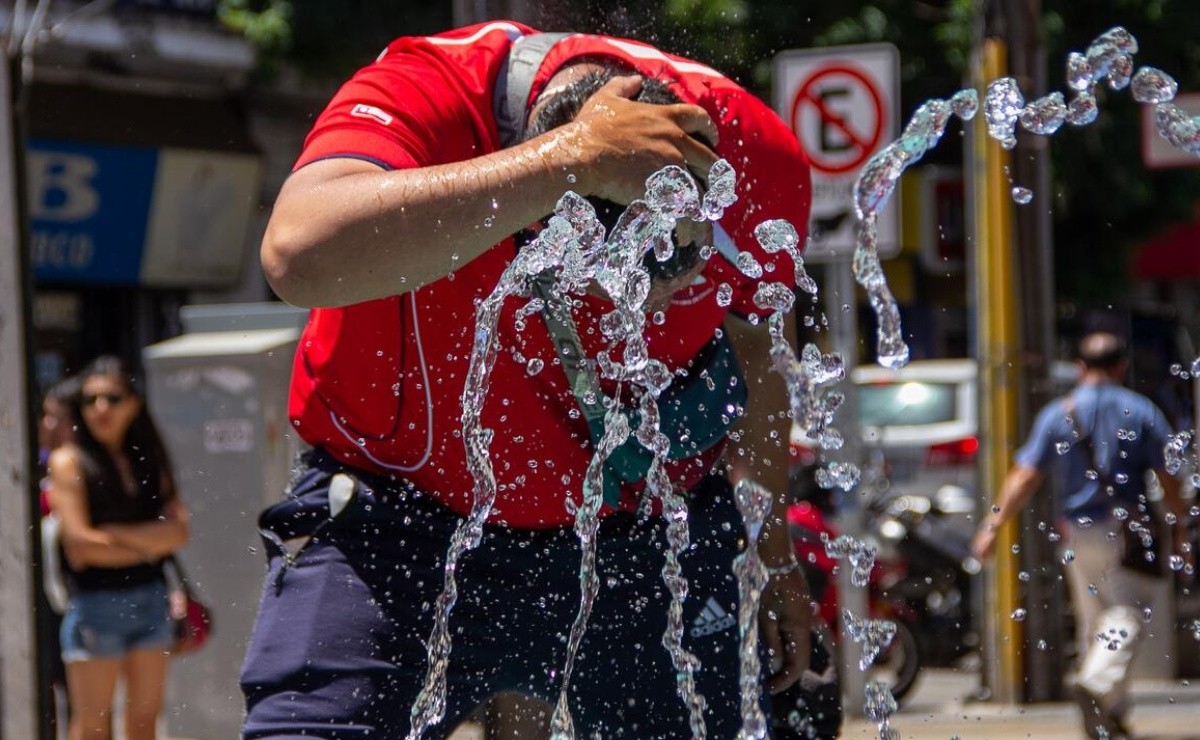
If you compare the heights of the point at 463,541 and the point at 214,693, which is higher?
the point at 463,541

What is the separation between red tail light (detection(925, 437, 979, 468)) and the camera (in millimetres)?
12219

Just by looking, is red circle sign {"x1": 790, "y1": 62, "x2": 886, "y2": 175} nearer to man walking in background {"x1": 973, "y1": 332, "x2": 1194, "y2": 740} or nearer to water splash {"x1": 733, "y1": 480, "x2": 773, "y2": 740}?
man walking in background {"x1": 973, "y1": 332, "x2": 1194, "y2": 740}

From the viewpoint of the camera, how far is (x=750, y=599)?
2846 millimetres

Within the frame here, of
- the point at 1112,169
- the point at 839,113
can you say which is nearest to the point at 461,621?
the point at 839,113

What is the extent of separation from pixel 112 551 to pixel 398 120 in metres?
4.22

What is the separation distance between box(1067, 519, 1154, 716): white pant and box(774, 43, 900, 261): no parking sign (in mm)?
1449

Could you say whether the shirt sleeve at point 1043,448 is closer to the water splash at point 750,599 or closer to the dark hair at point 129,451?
the dark hair at point 129,451

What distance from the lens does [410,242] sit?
2.19m

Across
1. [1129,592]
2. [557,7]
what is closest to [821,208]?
[1129,592]

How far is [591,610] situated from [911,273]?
18.7 meters

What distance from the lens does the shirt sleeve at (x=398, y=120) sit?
2.30 metres

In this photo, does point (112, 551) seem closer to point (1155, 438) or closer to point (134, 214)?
point (1155, 438)

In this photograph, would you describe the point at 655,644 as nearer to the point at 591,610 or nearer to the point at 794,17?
the point at 591,610

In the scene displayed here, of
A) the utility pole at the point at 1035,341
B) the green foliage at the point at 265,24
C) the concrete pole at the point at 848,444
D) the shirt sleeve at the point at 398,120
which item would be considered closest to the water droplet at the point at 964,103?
the shirt sleeve at the point at 398,120
